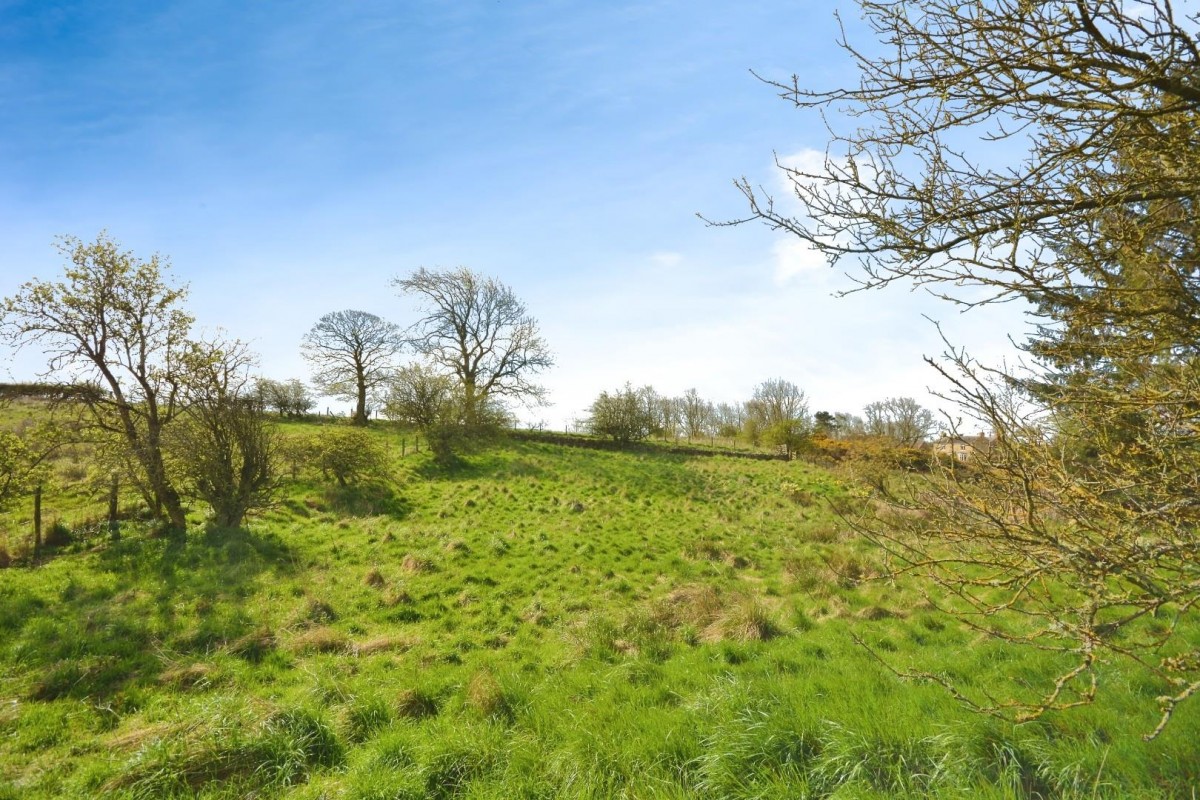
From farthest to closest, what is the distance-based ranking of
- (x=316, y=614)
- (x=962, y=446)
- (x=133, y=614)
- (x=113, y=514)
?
1. (x=113, y=514)
2. (x=316, y=614)
3. (x=133, y=614)
4. (x=962, y=446)

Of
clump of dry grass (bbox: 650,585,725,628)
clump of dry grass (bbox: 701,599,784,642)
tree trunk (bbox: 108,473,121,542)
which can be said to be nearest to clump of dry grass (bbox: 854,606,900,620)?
clump of dry grass (bbox: 701,599,784,642)

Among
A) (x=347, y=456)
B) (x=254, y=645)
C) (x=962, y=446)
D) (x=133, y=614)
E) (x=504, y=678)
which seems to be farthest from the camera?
(x=347, y=456)

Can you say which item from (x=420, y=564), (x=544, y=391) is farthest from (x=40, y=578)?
(x=544, y=391)

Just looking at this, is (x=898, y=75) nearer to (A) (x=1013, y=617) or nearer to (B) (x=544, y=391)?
(A) (x=1013, y=617)

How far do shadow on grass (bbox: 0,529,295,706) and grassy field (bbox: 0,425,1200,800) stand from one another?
0.04m

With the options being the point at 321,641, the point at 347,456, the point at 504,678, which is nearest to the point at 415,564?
the point at 321,641

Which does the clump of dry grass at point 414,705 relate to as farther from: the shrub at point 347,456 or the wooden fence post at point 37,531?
the shrub at point 347,456

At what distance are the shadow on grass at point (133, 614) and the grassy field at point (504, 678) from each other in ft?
0.13

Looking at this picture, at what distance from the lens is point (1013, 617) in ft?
24.1

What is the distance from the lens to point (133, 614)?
25.8ft

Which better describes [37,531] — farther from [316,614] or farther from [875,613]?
[875,613]

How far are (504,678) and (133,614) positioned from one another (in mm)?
6506

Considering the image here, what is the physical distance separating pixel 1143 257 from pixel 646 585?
28.6 ft

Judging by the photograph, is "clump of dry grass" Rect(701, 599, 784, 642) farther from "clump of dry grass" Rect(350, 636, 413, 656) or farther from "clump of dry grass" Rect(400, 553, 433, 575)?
"clump of dry grass" Rect(400, 553, 433, 575)
